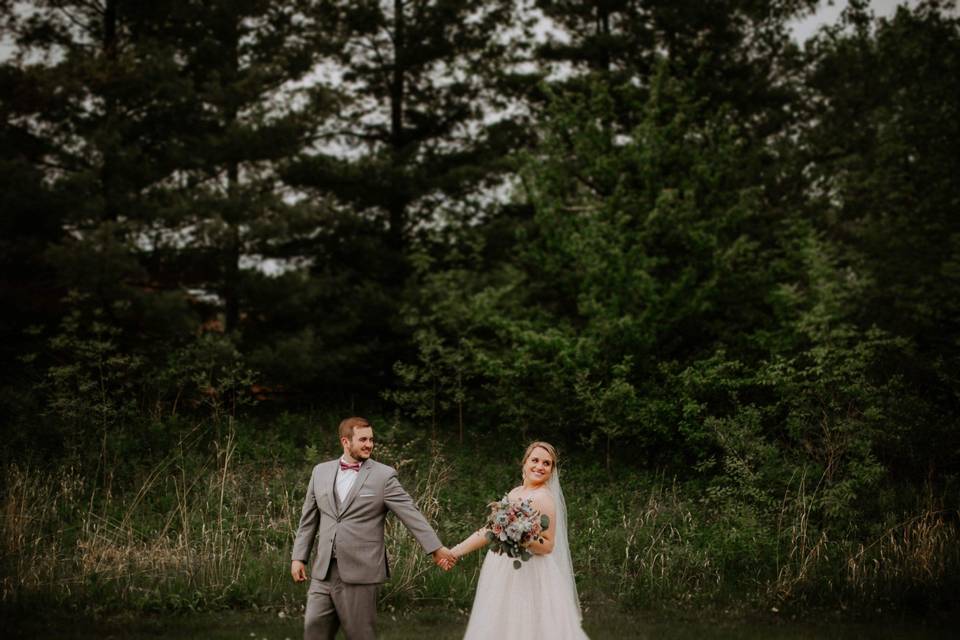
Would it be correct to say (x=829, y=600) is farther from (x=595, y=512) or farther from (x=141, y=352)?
(x=141, y=352)

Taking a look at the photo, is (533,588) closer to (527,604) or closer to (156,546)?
(527,604)

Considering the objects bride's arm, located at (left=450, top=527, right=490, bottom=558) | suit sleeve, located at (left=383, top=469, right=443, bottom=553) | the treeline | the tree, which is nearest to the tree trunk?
the treeline

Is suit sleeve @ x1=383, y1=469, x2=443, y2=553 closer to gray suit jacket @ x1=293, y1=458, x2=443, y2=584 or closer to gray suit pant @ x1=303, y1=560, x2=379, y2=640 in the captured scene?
gray suit jacket @ x1=293, y1=458, x2=443, y2=584

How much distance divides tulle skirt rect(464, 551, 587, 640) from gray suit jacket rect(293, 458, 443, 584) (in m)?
0.53

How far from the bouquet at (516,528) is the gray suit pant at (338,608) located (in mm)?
905

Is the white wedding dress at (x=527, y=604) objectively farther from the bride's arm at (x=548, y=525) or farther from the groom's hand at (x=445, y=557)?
the groom's hand at (x=445, y=557)

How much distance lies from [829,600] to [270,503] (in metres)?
6.41

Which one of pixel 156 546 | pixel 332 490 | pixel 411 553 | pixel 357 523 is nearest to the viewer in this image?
pixel 357 523

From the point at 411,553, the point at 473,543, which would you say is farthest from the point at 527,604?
the point at 411,553

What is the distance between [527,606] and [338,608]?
128 centimetres

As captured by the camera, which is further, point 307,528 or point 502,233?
point 502,233

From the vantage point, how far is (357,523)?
556 centimetres

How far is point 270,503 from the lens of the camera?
994 centimetres

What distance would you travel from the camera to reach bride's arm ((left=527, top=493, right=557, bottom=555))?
5.58 metres
